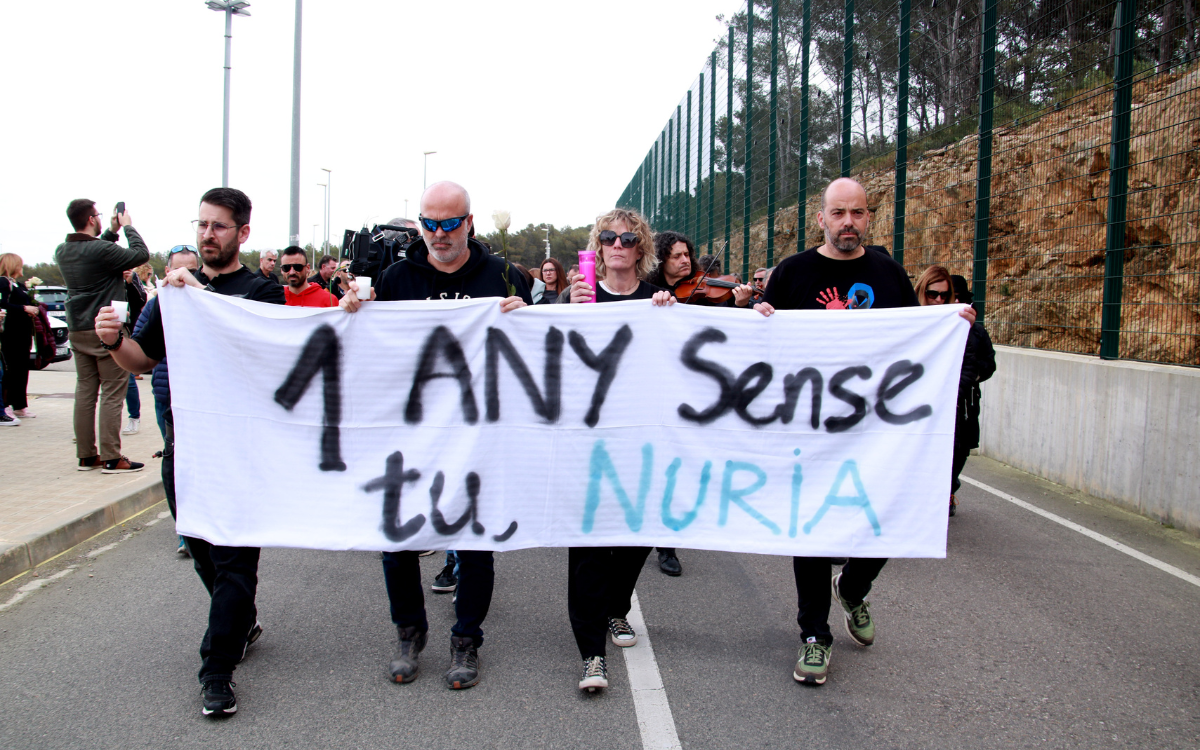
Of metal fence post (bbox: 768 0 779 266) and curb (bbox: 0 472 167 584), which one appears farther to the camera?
metal fence post (bbox: 768 0 779 266)

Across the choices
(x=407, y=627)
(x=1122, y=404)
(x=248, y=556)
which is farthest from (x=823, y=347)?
(x=1122, y=404)

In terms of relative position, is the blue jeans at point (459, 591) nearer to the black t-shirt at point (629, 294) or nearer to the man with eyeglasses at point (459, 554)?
the man with eyeglasses at point (459, 554)

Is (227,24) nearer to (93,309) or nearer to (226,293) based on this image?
(93,309)

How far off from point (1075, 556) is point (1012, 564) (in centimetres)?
48

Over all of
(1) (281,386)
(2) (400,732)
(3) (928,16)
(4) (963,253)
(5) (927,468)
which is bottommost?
(2) (400,732)

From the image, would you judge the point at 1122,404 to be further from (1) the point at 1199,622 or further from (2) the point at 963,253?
(2) the point at 963,253

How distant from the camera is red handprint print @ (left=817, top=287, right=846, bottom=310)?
3.71 metres

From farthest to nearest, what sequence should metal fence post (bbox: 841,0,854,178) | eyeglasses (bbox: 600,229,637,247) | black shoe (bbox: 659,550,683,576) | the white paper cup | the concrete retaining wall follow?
metal fence post (bbox: 841,0,854,178) < the concrete retaining wall < black shoe (bbox: 659,550,683,576) < eyeglasses (bbox: 600,229,637,247) < the white paper cup

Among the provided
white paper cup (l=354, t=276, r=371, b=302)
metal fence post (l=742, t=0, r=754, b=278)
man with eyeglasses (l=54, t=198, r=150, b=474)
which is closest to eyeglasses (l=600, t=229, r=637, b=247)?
white paper cup (l=354, t=276, r=371, b=302)

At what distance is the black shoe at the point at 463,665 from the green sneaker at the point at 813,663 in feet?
4.33

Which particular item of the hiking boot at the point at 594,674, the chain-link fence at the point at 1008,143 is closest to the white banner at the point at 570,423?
the hiking boot at the point at 594,674

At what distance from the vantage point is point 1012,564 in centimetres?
498

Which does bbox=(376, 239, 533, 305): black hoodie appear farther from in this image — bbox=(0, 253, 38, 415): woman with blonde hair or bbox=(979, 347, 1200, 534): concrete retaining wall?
bbox=(0, 253, 38, 415): woman with blonde hair

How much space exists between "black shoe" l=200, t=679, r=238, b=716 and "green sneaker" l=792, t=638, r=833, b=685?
221 centimetres
